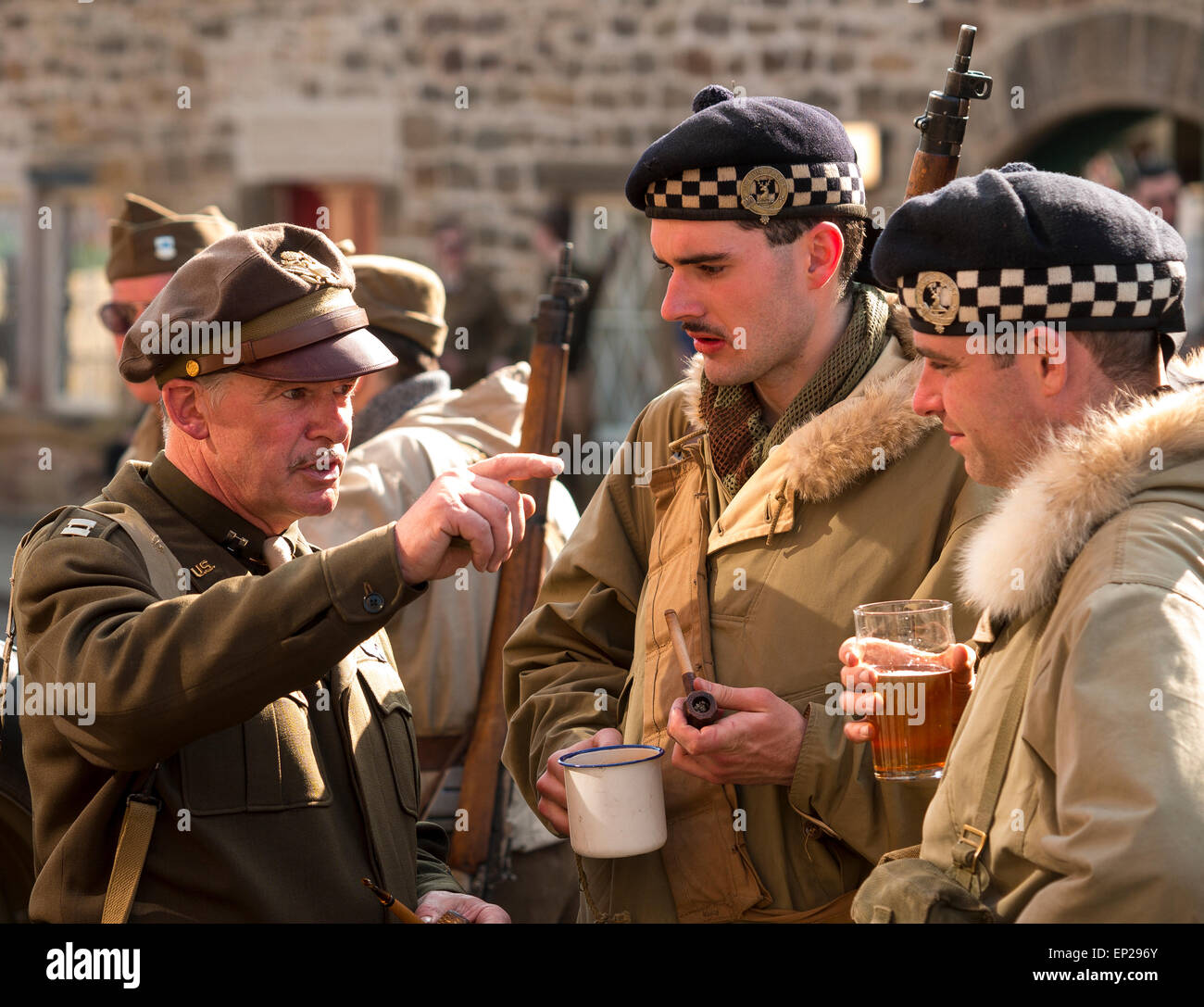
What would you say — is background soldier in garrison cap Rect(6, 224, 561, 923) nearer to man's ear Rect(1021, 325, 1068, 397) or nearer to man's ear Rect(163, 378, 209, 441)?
man's ear Rect(163, 378, 209, 441)

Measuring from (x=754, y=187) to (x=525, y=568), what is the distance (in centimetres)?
157

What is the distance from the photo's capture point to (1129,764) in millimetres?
1832

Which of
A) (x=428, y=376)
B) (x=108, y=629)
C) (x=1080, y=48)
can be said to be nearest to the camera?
(x=108, y=629)

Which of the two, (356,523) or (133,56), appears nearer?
(356,523)

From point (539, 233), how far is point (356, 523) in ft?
25.4

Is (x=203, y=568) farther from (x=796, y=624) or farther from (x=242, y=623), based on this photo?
(x=796, y=624)

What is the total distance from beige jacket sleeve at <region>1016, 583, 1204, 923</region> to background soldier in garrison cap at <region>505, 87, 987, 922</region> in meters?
0.78

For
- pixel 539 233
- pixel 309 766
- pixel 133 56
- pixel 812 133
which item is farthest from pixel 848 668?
pixel 133 56

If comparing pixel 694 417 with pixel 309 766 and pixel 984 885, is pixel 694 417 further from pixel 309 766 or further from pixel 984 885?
pixel 984 885

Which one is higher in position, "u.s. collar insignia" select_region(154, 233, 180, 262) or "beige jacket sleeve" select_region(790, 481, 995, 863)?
"u.s. collar insignia" select_region(154, 233, 180, 262)

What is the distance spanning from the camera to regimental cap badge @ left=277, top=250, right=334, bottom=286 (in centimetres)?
260

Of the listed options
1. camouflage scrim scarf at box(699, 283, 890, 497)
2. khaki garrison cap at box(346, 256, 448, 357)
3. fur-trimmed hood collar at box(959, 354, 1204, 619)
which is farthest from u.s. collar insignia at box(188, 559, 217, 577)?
khaki garrison cap at box(346, 256, 448, 357)

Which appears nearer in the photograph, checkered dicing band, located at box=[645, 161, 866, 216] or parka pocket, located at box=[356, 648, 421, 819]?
parka pocket, located at box=[356, 648, 421, 819]

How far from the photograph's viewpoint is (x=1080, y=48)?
11.3 meters
